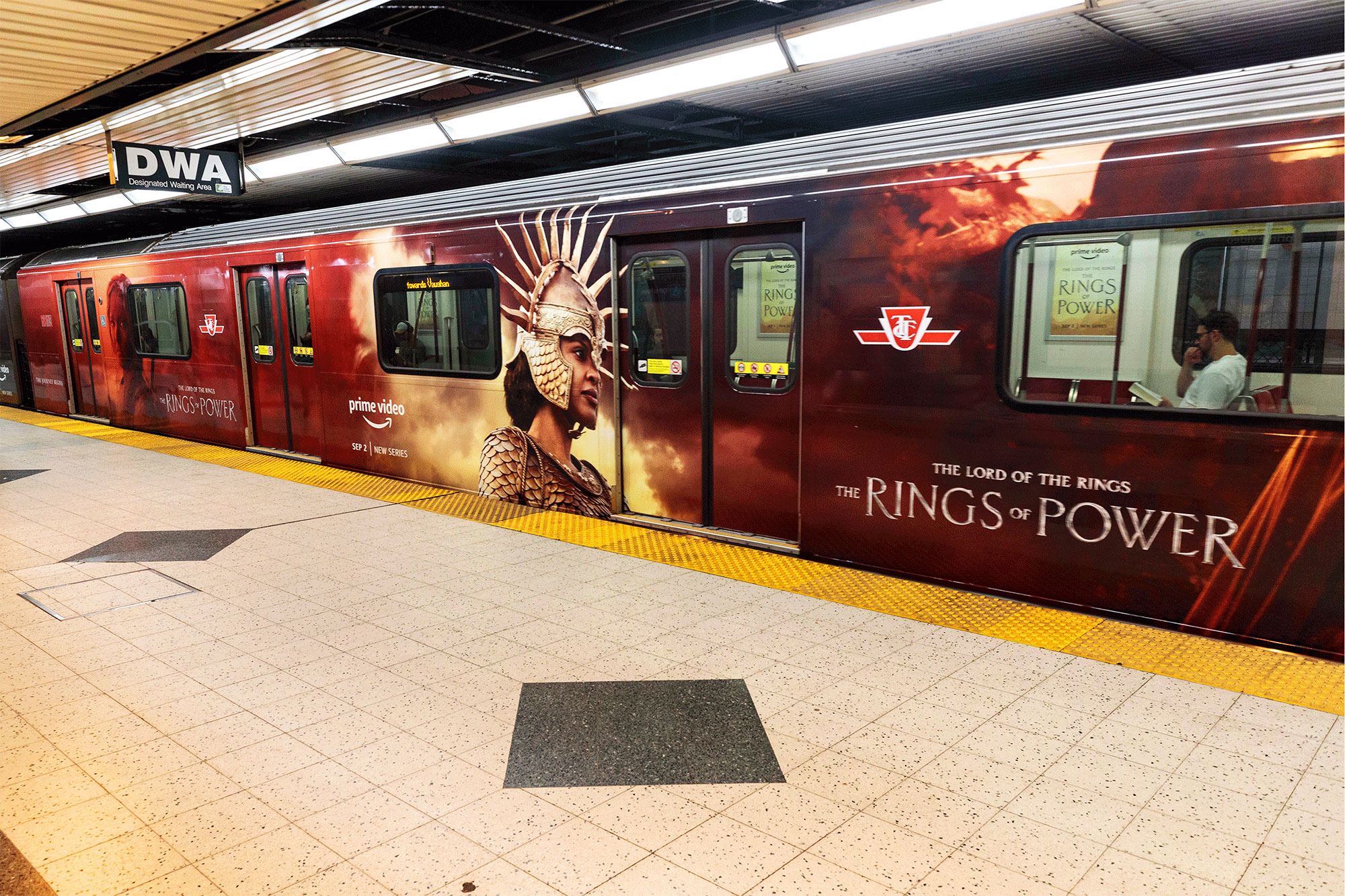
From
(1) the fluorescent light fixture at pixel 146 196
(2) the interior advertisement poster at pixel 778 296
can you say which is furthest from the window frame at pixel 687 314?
(1) the fluorescent light fixture at pixel 146 196

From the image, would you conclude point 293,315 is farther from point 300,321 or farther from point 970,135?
point 970,135

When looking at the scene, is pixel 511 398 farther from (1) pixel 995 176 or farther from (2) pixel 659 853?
(2) pixel 659 853

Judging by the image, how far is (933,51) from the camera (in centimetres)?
532

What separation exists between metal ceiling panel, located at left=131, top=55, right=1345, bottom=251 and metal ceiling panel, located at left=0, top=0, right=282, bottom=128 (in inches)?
89.8

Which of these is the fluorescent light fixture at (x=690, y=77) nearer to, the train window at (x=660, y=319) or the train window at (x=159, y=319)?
the train window at (x=660, y=319)

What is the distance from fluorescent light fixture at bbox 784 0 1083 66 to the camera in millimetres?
4117

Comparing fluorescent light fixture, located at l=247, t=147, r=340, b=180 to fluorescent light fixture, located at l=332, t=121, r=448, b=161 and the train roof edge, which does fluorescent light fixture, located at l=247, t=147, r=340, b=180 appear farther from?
the train roof edge

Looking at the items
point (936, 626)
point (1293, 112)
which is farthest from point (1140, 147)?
point (936, 626)

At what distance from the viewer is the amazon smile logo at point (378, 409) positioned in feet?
26.1

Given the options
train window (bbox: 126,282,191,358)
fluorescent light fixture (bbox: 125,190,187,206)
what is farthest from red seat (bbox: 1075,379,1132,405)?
fluorescent light fixture (bbox: 125,190,187,206)

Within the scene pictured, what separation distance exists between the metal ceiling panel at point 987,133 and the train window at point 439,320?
22.3 inches

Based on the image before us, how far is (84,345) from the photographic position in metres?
12.7

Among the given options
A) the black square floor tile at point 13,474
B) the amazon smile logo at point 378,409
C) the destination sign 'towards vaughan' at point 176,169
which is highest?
the destination sign 'towards vaughan' at point 176,169

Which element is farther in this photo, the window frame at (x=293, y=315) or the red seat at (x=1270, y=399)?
the window frame at (x=293, y=315)
